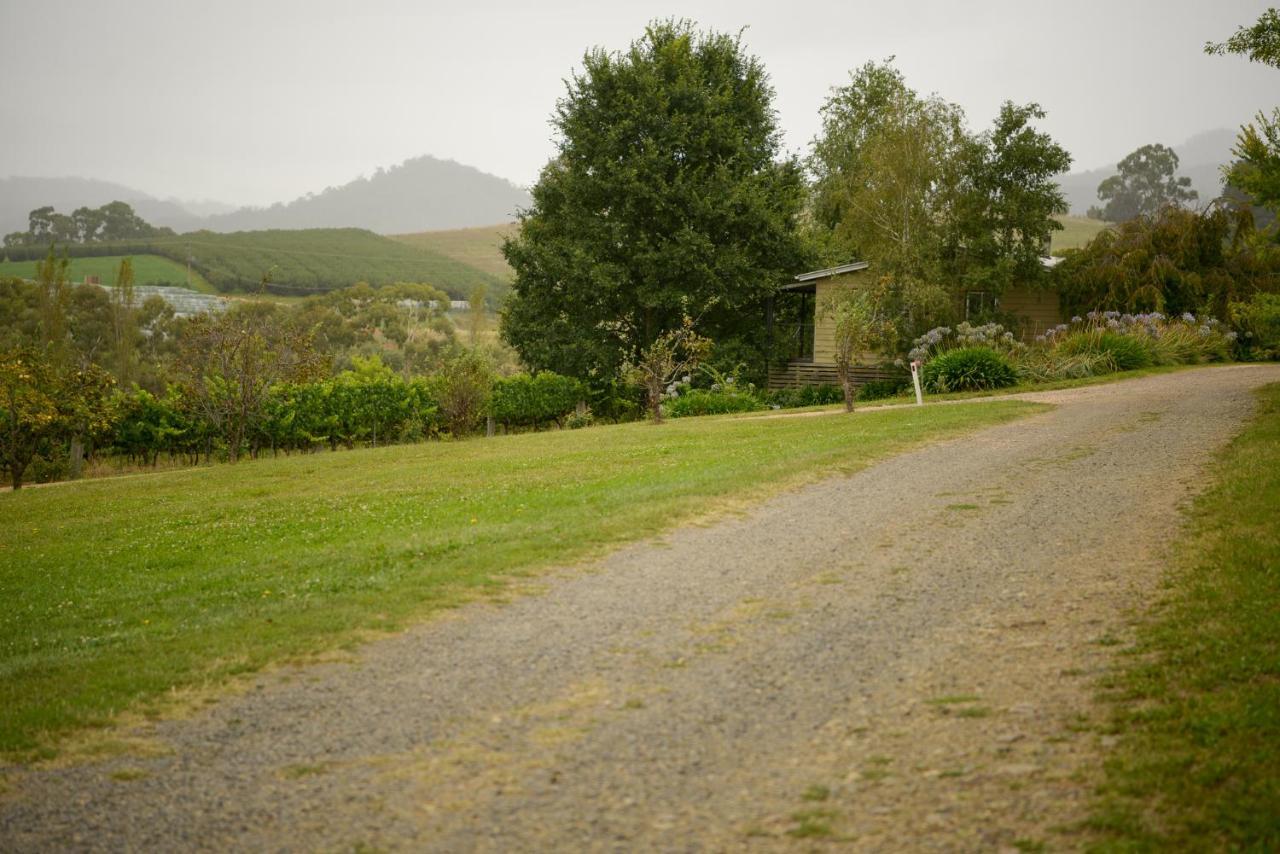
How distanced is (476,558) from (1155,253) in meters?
32.8

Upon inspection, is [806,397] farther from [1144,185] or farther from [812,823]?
[1144,185]

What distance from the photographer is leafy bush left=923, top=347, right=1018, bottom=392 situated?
2414cm

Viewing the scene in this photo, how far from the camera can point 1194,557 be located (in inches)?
295

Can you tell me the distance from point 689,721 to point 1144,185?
11819 cm

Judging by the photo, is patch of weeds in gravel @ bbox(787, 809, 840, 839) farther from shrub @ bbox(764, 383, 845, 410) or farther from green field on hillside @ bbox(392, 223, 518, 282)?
green field on hillside @ bbox(392, 223, 518, 282)

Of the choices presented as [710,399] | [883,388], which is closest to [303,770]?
[710,399]

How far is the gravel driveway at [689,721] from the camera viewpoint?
4078mm

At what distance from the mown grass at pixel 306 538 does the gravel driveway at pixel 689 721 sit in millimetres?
673

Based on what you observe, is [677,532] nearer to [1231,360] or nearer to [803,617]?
A: [803,617]

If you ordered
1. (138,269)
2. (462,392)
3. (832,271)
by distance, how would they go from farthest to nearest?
(138,269) → (832,271) → (462,392)

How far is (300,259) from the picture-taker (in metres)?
95.6

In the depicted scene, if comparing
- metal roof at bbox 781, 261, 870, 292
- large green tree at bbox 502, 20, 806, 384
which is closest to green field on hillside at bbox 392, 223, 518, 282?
large green tree at bbox 502, 20, 806, 384

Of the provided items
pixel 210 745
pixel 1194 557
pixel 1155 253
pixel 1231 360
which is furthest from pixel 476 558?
pixel 1155 253

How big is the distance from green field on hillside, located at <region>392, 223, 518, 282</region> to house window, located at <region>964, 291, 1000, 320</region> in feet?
278
